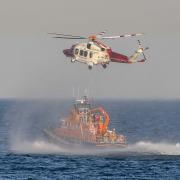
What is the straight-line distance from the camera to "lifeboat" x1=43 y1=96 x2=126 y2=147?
112m

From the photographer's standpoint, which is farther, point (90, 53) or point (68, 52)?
point (68, 52)

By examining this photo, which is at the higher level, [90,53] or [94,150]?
[90,53]

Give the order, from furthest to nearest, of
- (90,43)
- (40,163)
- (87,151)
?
1. (87,151)
2. (40,163)
3. (90,43)

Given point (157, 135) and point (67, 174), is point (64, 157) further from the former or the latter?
point (157, 135)

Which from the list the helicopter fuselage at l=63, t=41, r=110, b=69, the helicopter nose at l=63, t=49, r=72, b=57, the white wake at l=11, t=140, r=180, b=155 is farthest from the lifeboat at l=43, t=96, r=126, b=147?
the helicopter fuselage at l=63, t=41, r=110, b=69

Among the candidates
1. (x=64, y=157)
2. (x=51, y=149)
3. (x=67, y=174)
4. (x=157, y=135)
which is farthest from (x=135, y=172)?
(x=157, y=135)

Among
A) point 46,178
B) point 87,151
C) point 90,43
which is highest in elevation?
point 90,43

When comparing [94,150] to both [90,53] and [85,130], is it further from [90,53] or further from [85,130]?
[90,53]

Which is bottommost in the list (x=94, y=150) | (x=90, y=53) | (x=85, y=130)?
(x=94, y=150)

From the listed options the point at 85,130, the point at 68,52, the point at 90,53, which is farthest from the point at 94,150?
the point at 90,53

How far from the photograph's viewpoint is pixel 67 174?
94.8 meters

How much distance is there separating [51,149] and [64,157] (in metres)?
8.78

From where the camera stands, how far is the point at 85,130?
11300 centimetres

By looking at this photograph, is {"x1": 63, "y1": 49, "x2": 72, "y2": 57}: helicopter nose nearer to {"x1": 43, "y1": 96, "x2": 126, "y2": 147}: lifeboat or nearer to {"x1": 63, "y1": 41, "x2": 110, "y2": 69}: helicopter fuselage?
{"x1": 63, "y1": 41, "x2": 110, "y2": 69}: helicopter fuselage
